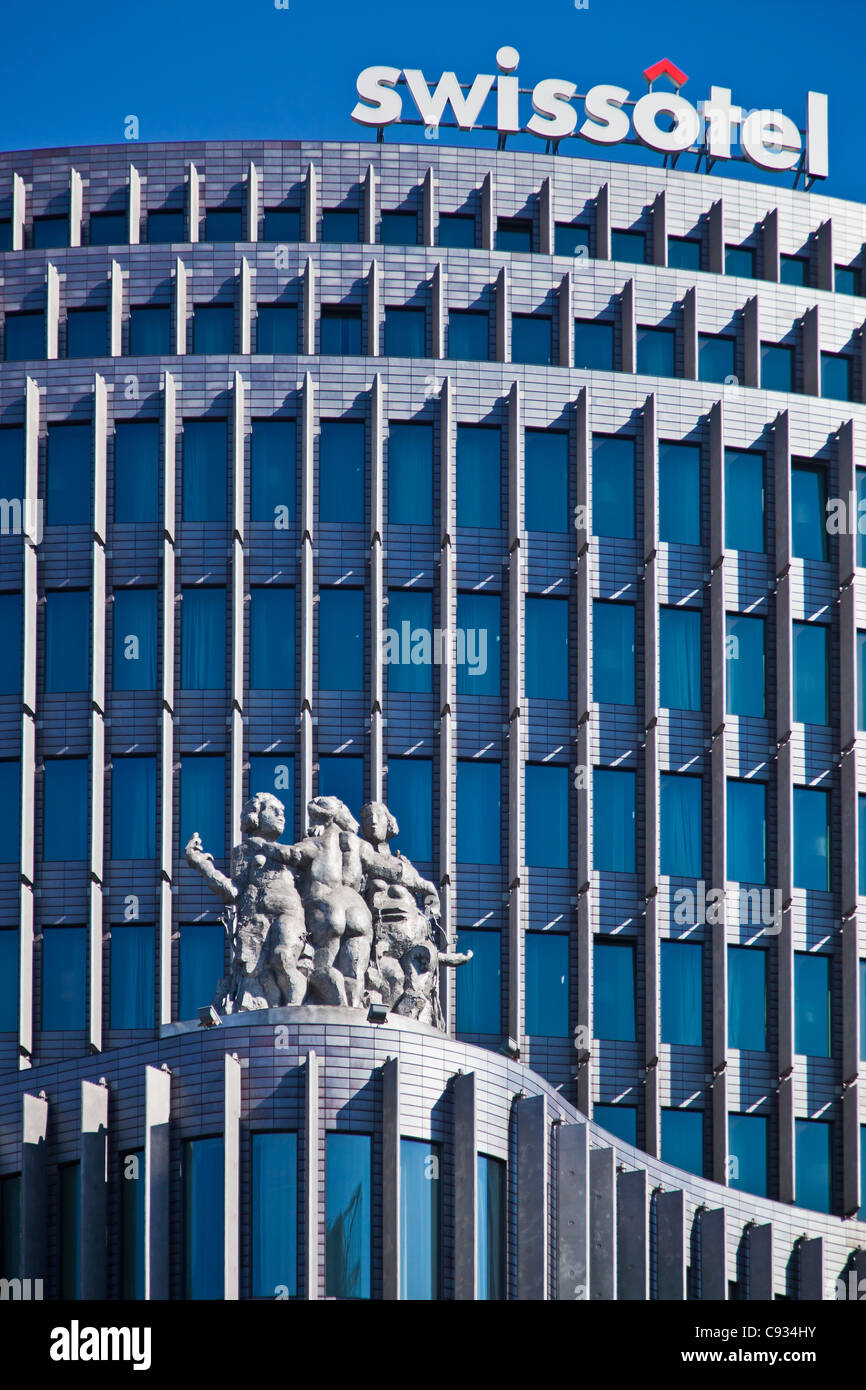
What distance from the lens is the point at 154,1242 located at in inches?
1881

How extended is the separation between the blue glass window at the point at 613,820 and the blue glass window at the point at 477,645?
323 centimetres

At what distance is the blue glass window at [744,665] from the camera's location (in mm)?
67062

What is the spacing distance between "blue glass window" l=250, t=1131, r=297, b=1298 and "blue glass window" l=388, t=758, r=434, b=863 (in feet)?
55.7

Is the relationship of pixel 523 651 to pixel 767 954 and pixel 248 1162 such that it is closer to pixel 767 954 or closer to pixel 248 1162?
pixel 767 954

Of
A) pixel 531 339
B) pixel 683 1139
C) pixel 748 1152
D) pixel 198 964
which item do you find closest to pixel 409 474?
pixel 531 339

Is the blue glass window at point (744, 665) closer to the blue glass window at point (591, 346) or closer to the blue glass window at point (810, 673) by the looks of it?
the blue glass window at point (810, 673)

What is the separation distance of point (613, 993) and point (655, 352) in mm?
16414

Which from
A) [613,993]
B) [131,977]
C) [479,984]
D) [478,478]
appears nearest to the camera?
[131,977]

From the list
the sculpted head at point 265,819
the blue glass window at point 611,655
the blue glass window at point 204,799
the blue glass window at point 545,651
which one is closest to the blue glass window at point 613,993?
the blue glass window at point 611,655

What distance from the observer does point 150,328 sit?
70.4 m

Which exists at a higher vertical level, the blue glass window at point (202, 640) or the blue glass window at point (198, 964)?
the blue glass window at point (202, 640)

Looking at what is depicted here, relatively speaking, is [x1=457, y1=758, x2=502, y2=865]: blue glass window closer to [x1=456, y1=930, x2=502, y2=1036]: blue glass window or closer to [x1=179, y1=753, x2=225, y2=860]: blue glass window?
[x1=456, y1=930, x2=502, y2=1036]: blue glass window

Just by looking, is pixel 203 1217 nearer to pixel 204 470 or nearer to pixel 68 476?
pixel 204 470

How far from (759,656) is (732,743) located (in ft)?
7.50
